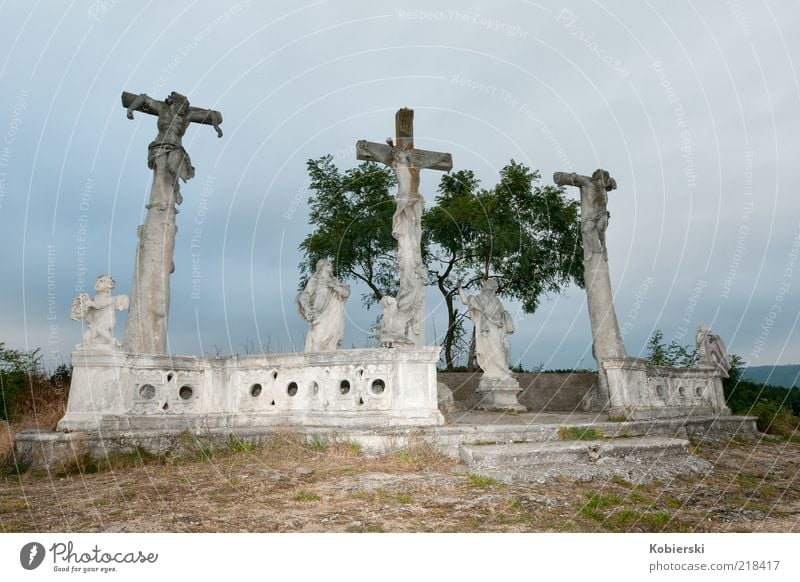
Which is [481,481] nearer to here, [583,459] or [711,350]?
[583,459]

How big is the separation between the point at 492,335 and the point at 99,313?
7655 mm

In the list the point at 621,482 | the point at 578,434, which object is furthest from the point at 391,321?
the point at 621,482

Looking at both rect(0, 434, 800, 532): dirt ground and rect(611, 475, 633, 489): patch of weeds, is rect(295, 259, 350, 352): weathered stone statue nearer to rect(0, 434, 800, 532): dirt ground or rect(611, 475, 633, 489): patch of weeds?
rect(0, 434, 800, 532): dirt ground

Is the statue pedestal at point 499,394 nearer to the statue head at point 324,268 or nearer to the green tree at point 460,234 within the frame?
the statue head at point 324,268

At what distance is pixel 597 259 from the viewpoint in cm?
1484

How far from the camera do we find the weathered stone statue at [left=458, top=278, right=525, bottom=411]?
41.7 feet

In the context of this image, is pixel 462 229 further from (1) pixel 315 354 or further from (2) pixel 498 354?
(1) pixel 315 354

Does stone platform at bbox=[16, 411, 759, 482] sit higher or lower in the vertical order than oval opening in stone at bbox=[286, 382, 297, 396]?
lower

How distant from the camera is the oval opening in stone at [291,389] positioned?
32.9ft

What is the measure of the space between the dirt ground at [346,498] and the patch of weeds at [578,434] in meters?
1.37

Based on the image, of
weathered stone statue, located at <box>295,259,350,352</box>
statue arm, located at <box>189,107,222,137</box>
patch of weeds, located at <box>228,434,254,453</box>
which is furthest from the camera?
statue arm, located at <box>189,107,222,137</box>

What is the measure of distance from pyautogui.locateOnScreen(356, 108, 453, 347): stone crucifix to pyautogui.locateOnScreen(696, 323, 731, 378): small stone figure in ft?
23.1

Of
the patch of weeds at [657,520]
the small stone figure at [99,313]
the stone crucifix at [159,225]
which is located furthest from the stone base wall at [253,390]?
the patch of weeds at [657,520]

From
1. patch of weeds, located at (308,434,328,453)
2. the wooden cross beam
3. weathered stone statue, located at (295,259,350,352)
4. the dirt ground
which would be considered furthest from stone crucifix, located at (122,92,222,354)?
patch of weeds, located at (308,434,328,453)
